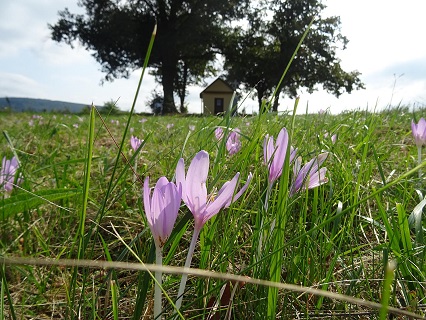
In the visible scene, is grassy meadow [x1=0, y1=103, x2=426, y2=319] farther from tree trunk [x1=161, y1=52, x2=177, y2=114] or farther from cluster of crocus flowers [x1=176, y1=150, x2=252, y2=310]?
tree trunk [x1=161, y1=52, x2=177, y2=114]

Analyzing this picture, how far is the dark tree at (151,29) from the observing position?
25453 mm

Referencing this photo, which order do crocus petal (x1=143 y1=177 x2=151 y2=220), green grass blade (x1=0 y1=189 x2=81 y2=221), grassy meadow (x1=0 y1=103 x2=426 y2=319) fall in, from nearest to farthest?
crocus petal (x1=143 y1=177 x2=151 y2=220), grassy meadow (x1=0 y1=103 x2=426 y2=319), green grass blade (x1=0 y1=189 x2=81 y2=221)

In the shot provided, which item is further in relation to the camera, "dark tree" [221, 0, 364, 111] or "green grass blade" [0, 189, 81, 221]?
"dark tree" [221, 0, 364, 111]

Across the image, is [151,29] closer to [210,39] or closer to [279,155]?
[210,39]

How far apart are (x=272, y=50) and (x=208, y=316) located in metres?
29.0

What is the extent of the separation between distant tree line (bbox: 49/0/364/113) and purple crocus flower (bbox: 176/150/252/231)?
75.0 ft

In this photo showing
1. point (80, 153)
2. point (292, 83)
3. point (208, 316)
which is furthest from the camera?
point (292, 83)

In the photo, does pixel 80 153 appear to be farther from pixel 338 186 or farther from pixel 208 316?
pixel 208 316

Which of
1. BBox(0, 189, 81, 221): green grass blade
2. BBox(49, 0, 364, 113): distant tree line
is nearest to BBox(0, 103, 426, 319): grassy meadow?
BBox(0, 189, 81, 221): green grass blade

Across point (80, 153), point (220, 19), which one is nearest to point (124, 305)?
point (80, 153)

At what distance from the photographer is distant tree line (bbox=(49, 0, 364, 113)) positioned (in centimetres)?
2570

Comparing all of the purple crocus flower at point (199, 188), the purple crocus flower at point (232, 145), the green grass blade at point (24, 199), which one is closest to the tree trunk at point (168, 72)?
the purple crocus flower at point (232, 145)

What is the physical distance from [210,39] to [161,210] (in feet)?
90.0

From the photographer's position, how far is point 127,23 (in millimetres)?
25219
